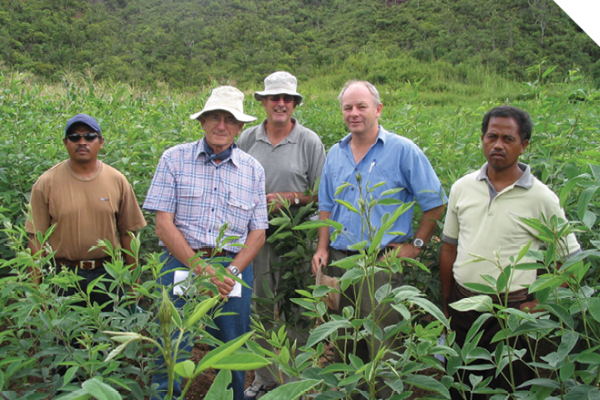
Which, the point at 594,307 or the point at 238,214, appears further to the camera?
the point at 238,214

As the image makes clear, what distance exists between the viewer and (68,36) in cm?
2344

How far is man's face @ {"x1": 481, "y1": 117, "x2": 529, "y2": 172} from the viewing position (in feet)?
6.96

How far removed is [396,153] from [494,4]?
89.0 ft

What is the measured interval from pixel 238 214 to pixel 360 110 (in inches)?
36.1

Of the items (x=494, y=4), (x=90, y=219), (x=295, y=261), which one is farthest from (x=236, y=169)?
(x=494, y=4)

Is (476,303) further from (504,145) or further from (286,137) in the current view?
(286,137)

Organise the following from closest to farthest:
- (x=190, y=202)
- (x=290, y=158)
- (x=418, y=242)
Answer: (x=418, y=242), (x=190, y=202), (x=290, y=158)

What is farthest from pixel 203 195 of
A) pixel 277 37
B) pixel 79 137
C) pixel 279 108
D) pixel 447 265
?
pixel 277 37

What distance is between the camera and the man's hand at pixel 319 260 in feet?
8.31

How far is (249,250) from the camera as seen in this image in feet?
8.50

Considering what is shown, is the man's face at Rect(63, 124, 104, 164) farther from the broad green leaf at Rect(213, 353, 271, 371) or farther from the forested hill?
the forested hill

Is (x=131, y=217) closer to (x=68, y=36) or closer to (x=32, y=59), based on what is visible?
(x=32, y=59)

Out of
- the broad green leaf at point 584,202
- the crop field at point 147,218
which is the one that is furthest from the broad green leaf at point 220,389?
the broad green leaf at point 584,202

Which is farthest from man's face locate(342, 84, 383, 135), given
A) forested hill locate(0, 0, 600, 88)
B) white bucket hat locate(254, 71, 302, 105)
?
forested hill locate(0, 0, 600, 88)
